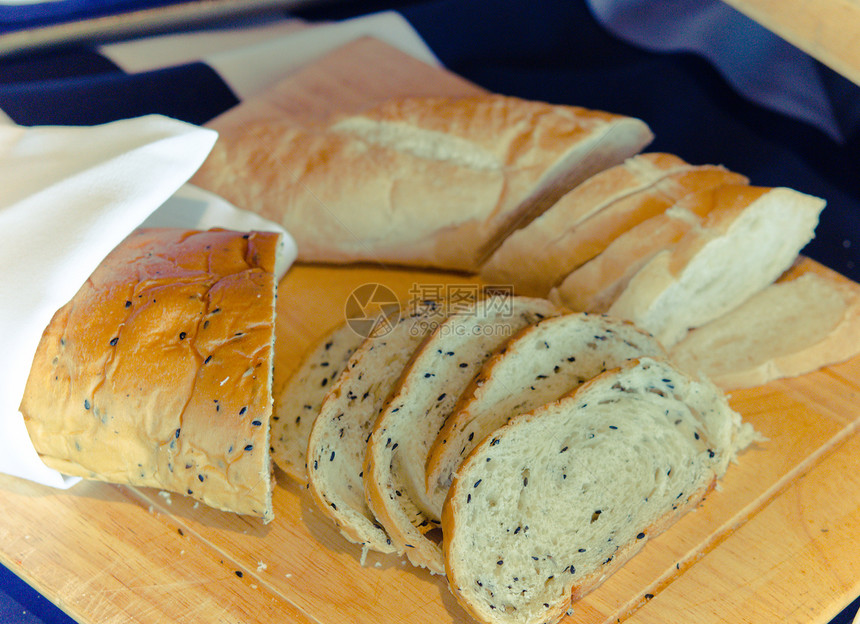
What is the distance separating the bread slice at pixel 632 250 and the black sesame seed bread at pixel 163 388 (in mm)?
994

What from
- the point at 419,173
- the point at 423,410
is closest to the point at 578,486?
the point at 423,410

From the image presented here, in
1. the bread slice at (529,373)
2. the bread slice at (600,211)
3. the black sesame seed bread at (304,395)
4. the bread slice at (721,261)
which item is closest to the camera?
the bread slice at (529,373)

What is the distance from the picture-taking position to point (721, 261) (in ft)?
7.84

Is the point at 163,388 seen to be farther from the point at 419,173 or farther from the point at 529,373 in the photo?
the point at 419,173

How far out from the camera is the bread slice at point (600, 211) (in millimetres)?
2410

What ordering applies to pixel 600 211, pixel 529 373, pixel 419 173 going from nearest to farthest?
pixel 529 373
pixel 600 211
pixel 419 173

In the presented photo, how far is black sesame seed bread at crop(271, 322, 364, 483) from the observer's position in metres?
2.10

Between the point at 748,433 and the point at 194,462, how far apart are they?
148 centimetres

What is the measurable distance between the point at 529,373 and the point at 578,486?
13.0 inches

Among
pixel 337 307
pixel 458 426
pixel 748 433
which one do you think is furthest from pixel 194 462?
pixel 748 433

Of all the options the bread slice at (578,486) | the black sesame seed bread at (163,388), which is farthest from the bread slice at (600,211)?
the black sesame seed bread at (163,388)

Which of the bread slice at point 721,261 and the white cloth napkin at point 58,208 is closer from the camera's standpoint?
the white cloth napkin at point 58,208

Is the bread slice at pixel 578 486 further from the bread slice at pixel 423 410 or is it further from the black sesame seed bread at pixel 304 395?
the black sesame seed bread at pixel 304 395

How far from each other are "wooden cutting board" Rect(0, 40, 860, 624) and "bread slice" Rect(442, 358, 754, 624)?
0.10 m
